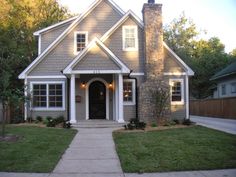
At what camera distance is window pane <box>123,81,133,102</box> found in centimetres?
2183

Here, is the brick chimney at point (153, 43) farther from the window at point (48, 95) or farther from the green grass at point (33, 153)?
the green grass at point (33, 153)

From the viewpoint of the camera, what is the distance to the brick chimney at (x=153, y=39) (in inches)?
822

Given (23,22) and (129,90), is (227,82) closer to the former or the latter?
(129,90)

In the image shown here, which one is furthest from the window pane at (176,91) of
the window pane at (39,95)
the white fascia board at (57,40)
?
the window pane at (39,95)

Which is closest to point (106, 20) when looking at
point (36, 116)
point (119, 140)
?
point (36, 116)

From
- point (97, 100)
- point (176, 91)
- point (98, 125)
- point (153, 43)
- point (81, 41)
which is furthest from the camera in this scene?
point (81, 41)

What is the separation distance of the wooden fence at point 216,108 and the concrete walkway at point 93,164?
14084mm

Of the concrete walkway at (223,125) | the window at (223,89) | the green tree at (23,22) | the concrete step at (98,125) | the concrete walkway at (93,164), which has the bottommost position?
the concrete walkway at (93,164)

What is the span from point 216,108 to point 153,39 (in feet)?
34.2

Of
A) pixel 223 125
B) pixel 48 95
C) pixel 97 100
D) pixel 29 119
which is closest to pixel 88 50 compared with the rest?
pixel 97 100

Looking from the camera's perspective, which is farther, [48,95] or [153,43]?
[48,95]

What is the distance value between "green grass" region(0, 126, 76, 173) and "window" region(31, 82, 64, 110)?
303 inches

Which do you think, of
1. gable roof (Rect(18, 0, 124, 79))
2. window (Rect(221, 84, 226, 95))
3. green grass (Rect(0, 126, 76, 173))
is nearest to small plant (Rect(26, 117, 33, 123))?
gable roof (Rect(18, 0, 124, 79))

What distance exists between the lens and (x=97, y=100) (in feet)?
72.9
